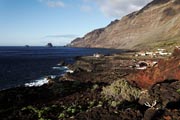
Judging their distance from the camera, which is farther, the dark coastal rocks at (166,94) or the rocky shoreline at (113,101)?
the dark coastal rocks at (166,94)

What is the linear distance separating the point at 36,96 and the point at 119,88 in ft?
33.9

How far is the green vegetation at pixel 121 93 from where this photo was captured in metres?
24.0

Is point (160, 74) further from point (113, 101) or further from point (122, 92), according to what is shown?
Answer: point (113, 101)

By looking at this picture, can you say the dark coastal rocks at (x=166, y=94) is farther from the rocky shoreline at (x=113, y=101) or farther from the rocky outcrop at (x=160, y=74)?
the rocky outcrop at (x=160, y=74)

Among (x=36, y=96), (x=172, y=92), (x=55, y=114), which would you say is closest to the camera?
(x=172, y=92)

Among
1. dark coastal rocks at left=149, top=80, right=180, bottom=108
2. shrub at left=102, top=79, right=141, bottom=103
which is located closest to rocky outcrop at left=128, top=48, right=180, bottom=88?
shrub at left=102, top=79, right=141, bottom=103

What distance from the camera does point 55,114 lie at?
22.2 meters

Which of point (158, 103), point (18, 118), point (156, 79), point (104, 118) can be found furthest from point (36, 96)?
point (104, 118)

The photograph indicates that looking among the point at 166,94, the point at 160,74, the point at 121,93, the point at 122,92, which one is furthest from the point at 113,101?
the point at 160,74

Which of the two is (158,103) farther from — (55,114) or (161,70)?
(161,70)

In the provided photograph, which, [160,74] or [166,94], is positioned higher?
[166,94]

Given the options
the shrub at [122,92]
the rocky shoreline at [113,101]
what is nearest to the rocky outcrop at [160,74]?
the rocky shoreline at [113,101]

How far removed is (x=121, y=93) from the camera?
25.0 meters

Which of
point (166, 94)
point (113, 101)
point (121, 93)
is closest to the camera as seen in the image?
point (166, 94)
